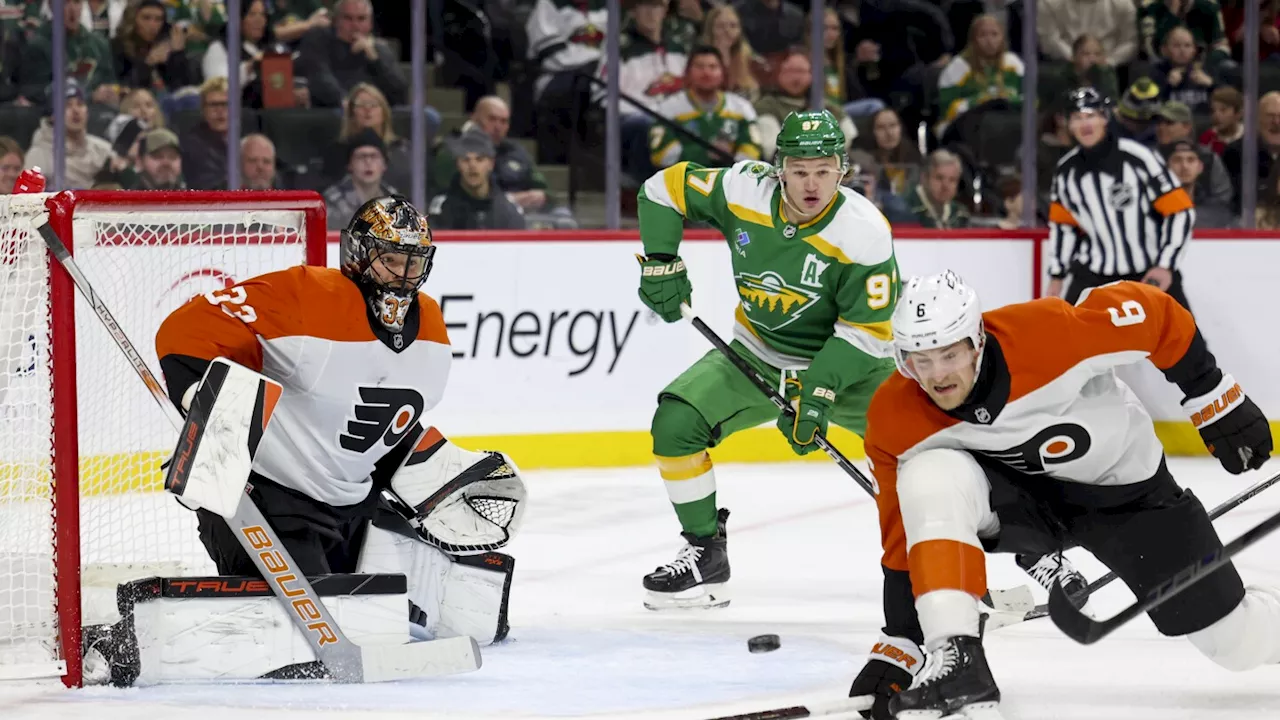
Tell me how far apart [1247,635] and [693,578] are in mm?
Result: 1401

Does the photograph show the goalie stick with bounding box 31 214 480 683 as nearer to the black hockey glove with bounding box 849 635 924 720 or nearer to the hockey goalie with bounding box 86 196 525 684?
the hockey goalie with bounding box 86 196 525 684

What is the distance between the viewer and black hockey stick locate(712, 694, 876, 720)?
2.81m

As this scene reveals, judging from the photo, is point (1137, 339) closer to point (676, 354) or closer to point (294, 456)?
point (294, 456)

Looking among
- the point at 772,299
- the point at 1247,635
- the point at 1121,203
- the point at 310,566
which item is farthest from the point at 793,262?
the point at 1121,203

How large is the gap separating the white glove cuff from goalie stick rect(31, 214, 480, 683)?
137 cm

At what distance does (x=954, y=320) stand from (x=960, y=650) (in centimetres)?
48

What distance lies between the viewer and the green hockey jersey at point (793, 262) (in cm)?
393

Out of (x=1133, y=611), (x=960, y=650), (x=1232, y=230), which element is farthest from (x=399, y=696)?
(x=1232, y=230)

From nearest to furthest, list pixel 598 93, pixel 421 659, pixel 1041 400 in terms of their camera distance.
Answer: pixel 1041 400 < pixel 421 659 < pixel 598 93

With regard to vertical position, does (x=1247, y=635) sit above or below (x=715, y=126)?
below

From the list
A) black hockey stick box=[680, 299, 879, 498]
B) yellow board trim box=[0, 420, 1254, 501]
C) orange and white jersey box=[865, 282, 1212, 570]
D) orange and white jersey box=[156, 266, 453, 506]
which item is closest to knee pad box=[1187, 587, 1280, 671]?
orange and white jersey box=[865, 282, 1212, 570]

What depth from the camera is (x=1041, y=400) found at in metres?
2.80

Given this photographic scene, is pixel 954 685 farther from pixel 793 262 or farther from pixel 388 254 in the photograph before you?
pixel 793 262

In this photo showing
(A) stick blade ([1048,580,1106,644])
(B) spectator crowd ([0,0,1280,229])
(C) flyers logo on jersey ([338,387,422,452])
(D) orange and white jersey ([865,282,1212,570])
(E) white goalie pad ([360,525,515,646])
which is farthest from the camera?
(B) spectator crowd ([0,0,1280,229])
